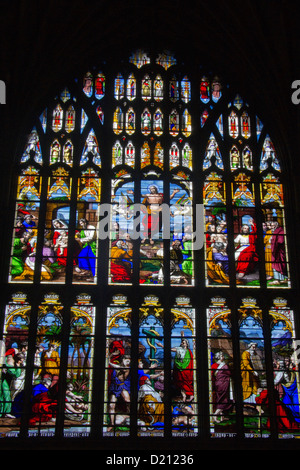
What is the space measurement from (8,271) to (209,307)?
3.71m

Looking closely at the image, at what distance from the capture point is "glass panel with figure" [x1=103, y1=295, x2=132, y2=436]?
12.3m

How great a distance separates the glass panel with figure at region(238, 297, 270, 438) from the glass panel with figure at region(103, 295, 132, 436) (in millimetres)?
1988

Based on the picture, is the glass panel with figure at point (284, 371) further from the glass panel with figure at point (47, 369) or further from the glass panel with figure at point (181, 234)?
the glass panel with figure at point (47, 369)

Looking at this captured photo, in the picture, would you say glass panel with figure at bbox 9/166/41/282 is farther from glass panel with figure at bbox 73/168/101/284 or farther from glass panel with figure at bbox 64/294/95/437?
glass panel with figure at bbox 64/294/95/437

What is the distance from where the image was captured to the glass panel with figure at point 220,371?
12.4m

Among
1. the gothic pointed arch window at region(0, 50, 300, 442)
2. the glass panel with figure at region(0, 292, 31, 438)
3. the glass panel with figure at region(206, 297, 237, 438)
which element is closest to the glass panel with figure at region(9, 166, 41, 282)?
the gothic pointed arch window at region(0, 50, 300, 442)

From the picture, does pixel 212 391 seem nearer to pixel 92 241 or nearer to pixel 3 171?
pixel 92 241

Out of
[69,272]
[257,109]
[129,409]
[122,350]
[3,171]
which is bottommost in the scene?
[129,409]

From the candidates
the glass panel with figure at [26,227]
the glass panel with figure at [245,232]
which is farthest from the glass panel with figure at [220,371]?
the glass panel with figure at [26,227]

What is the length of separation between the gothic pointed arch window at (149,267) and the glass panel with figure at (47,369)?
19mm

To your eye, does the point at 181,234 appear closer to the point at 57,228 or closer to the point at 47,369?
the point at 57,228
